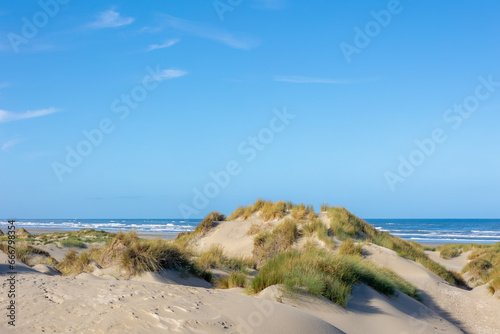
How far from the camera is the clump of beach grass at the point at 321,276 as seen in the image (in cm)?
738

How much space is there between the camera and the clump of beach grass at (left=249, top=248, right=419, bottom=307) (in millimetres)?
7383

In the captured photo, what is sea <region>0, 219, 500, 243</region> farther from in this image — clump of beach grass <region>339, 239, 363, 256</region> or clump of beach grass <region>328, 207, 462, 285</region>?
clump of beach grass <region>339, 239, 363, 256</region>

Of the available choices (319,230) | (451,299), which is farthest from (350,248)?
(451,299)

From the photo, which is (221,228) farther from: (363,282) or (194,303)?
(194,303)

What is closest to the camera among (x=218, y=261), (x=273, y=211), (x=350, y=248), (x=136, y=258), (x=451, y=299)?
(x=136, y=258)

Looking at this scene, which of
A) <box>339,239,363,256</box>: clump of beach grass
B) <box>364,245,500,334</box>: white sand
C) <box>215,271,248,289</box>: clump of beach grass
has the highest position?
<box>215,271,248,289</box>: clump of beach grass

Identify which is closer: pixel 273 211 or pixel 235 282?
pixel 235 282

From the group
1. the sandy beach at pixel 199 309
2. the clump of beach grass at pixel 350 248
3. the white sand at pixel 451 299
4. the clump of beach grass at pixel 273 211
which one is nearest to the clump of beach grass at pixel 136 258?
the sandy beach at pixel 199 309

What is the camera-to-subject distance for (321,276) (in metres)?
7.72

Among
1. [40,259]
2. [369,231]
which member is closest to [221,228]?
[369,231]

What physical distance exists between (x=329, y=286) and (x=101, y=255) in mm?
6496

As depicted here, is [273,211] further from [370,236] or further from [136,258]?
[136,258]

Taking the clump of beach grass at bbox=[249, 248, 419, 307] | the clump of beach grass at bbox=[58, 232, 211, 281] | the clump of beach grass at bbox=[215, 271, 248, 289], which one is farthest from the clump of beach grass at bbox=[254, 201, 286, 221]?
the clump of beach grass at bbox=[215, 271, 248, 289]

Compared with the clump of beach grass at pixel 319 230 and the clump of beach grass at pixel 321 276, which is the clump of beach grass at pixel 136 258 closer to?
the clump of beach grass at pixel 321 276
